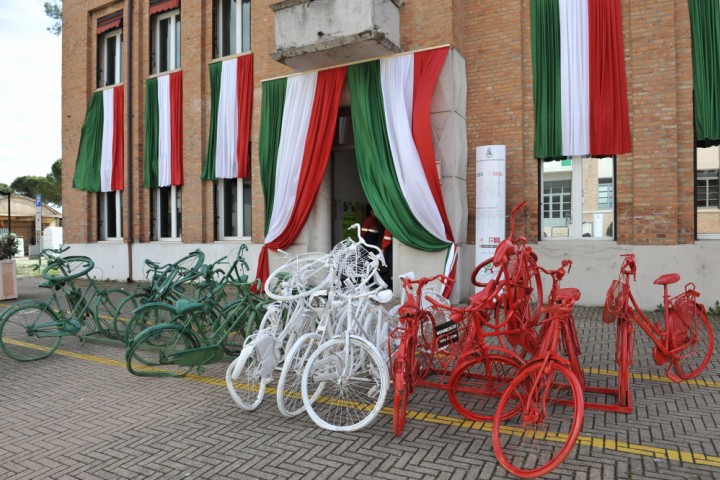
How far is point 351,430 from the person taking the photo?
386cm

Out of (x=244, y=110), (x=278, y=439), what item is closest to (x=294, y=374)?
(x=278, y=439)

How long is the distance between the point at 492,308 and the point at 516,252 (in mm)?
583

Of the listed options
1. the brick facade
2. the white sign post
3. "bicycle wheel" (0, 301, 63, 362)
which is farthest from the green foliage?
the white sign post

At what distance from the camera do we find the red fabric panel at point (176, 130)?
1383cm

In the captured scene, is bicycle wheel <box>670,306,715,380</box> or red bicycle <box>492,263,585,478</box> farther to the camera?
bicycle wheel <box>670,306,715,380</box>

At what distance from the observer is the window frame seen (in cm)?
1450

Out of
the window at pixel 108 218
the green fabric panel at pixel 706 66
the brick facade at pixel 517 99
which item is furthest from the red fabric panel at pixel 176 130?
the green fabric panel at pixel 706 66

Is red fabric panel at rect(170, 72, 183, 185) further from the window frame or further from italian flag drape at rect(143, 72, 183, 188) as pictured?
the window frame

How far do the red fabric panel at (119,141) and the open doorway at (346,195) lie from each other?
6.61m

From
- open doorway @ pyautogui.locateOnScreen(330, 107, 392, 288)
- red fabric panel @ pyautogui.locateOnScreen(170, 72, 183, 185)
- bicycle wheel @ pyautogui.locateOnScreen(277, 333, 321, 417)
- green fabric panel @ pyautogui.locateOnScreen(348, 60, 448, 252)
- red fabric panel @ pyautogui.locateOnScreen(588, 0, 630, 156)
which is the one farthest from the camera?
red fabric panel @ pyautogui.locateOnScreen(170, 72, 183, 185)

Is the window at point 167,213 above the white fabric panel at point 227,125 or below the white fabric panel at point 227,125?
below

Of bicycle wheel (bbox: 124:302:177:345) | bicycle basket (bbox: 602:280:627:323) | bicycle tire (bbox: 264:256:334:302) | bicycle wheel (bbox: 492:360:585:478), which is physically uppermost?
bicycle tire (bbox: 264:256:334:302)

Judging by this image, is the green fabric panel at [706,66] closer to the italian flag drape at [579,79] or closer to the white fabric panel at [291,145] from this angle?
the italian flag drape at [579,79]

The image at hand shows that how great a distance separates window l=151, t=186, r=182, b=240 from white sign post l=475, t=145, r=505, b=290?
8.73 m
